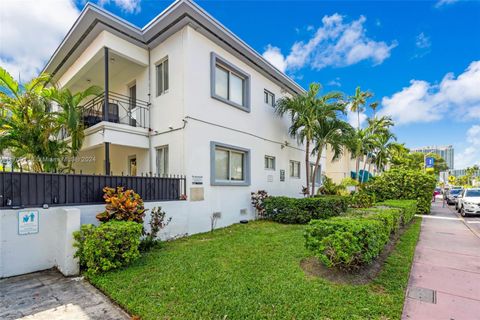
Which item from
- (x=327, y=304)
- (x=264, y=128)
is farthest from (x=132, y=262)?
(x=264, y=128)

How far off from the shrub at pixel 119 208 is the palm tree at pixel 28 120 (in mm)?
4607

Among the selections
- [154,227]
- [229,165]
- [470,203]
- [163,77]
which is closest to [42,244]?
[154,227]

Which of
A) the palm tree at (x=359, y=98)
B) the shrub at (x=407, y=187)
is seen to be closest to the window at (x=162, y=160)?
the shrub at (x=407, y=187)

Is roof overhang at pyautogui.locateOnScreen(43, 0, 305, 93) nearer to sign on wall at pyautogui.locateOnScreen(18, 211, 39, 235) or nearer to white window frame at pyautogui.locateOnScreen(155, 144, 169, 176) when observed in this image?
white window frame at pyautogui.locateOnScreen(155, 144, 169, 176)

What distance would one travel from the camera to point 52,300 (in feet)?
11.9

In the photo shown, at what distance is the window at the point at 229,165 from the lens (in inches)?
349

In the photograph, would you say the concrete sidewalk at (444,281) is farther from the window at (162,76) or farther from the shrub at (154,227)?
the window at (162,76)

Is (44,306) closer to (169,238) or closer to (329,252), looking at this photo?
(169,238)

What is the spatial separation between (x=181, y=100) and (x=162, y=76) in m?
1.84

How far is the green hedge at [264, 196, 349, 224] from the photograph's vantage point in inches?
378

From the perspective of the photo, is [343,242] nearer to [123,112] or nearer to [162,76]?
[162,76]

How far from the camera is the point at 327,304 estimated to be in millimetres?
3355

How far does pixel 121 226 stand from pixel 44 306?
1570mm

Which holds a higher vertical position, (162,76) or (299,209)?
(162,76)
